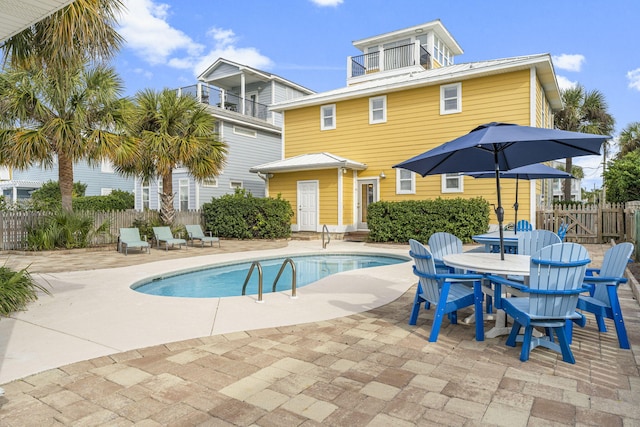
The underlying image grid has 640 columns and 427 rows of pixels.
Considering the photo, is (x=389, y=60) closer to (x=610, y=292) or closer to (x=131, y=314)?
(x=610, y=292)

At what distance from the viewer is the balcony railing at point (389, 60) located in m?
20.4

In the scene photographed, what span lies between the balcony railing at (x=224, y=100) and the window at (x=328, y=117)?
6.37 m

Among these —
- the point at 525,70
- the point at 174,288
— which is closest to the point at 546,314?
the point at 174,288

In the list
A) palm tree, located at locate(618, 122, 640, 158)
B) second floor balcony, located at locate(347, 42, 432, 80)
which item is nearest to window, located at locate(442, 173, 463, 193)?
second floor balcony, located at locate(347, 42, 432, 80)

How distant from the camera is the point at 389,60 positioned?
21.2 meters

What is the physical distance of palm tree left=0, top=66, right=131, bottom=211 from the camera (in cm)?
1129

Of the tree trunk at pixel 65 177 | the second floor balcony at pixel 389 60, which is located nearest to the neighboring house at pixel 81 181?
the tree trunk at pixel 65 177

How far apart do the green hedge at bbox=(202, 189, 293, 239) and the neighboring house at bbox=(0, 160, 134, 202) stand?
13628 millimetres

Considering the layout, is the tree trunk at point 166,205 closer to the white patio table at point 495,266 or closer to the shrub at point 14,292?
the shrub at point 14,292

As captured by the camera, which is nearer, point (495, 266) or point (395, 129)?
point (495, 266)

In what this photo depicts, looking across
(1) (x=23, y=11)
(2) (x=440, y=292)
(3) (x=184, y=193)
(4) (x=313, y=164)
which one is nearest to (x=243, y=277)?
(2) (x=440, y=292)

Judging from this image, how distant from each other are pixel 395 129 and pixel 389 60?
682 centimetres

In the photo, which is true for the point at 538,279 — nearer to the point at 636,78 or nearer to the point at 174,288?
the point at 174,288

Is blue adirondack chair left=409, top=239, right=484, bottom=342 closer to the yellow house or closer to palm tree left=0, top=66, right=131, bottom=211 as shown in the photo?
the yellow house
